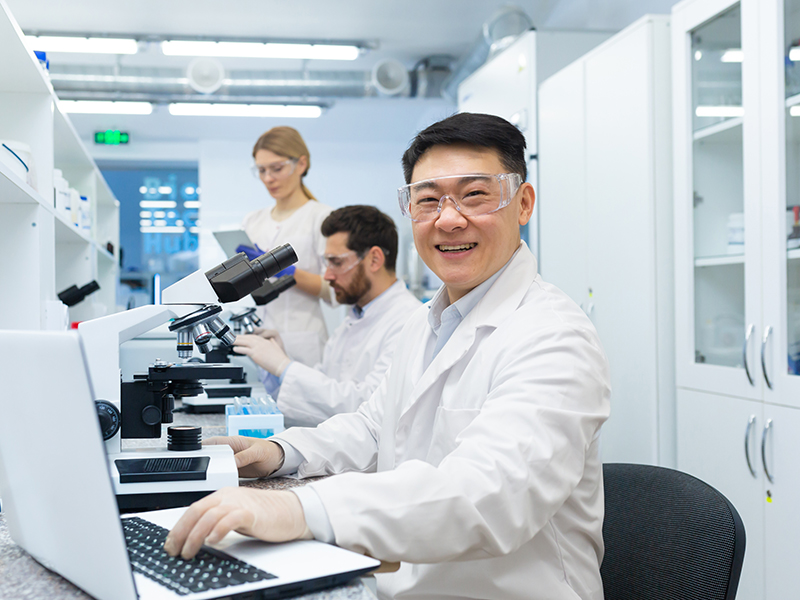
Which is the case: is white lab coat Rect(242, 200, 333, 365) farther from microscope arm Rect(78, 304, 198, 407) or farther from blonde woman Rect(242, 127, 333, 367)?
microscope arm Rect(78, 304, 198, 407)

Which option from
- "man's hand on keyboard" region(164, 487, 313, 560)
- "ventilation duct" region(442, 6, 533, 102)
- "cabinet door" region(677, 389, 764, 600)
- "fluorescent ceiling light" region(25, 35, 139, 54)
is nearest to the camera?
"man's hand on keyboard" region(164, 487, 313, 560)

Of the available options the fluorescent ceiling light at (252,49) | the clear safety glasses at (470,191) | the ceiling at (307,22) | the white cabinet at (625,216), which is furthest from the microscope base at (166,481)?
the fluorescent ceiling light at (252,49)

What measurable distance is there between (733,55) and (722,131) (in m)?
0.22

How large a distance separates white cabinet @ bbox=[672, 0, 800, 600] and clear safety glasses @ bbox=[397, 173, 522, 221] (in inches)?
40.1

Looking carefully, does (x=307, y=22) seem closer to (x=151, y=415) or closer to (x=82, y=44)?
(x=82, y=44)

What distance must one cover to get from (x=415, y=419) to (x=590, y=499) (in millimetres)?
316

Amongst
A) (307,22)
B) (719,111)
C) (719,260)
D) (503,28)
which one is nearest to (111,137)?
(307,22)

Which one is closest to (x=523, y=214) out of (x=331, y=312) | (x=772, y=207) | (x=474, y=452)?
(x=474, y=452)

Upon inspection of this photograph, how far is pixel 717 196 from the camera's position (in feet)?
7.00

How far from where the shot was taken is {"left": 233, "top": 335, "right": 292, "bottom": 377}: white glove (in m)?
2.01

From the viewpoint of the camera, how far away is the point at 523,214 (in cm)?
128

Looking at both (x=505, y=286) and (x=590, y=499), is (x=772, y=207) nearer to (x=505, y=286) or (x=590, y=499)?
(x=505, y=286)

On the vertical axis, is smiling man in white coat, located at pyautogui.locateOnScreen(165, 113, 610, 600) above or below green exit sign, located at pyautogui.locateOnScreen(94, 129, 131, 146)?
below

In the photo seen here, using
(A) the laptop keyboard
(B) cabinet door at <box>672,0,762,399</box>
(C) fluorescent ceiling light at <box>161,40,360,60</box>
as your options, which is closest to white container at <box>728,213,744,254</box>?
(B) cabinet door at <box>672,0,762,399</box>
